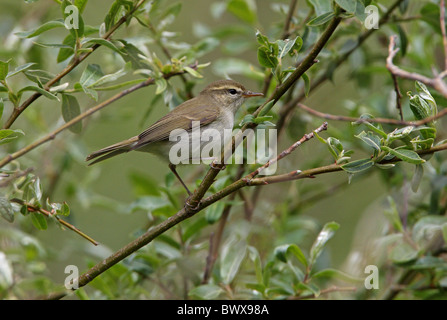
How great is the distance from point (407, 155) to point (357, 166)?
7.2 inches

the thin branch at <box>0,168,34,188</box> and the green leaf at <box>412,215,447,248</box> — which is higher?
the thin branch at <box>0,168,34,188</box>

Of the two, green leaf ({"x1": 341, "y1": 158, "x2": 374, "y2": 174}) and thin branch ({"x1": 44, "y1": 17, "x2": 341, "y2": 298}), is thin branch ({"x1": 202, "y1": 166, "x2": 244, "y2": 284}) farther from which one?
green leaf ({"x1": 341, "y1": 158, "x2": 374, "y2": 174})

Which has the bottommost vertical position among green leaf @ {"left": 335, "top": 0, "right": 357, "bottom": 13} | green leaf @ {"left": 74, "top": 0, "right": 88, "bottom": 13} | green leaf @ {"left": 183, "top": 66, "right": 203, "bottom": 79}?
green leaf @ {"left": 335, "top": 0, "right": 357, "bottom": 13}

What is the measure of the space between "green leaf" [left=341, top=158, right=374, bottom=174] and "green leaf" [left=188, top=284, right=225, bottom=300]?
1.06 meters

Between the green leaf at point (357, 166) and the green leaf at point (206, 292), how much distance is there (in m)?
1.06

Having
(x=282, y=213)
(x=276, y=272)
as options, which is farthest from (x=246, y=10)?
(x=276, y=272)

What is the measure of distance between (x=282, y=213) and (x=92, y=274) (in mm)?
1787

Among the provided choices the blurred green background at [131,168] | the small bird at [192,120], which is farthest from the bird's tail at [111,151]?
the blurred green background at [131,168]

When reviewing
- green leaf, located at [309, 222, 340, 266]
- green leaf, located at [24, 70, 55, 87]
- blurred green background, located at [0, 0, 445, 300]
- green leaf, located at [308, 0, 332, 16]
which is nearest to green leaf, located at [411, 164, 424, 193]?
green leaf, located at [309, 222, 340, 266]

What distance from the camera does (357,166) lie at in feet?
6.58

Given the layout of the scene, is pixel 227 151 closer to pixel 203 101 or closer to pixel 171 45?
pixel 171 45

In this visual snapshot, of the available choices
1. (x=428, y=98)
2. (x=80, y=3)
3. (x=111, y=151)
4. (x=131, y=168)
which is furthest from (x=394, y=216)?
(x=131, y=168)

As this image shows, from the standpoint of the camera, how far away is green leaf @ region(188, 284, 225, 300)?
2.62 meters
